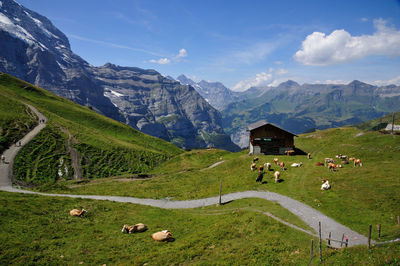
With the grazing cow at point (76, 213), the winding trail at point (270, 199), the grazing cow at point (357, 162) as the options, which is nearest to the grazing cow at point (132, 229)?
the grazing cow at point (76, 213)

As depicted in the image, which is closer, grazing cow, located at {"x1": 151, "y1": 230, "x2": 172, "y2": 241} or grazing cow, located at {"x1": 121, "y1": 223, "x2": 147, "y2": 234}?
grazing cow, located at {"x1": 151, "y1": 230, "x2": 172, "y2": 241}

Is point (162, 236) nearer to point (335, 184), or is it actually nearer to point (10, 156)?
point (335, 184)

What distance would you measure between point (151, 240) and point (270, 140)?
5310cm

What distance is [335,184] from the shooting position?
1350 inches

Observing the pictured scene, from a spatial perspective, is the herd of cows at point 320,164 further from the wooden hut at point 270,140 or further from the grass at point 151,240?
the wooden hut at point 270,140

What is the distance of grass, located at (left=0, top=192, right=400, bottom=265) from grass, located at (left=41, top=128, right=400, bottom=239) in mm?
7686

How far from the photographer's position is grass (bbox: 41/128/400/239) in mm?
25594

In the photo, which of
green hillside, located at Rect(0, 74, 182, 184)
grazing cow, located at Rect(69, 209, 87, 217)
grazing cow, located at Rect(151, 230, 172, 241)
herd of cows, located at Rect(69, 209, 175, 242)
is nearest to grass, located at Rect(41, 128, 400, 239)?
green hillside, located at Rect(0, 74, 182, 184)

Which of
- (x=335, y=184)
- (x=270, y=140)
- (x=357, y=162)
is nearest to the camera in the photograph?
(x=335, y=184)

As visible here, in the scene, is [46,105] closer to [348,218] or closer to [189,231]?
[189,231]

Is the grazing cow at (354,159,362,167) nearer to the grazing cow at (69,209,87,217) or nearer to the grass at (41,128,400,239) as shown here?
the grass at (41,128,400,239)

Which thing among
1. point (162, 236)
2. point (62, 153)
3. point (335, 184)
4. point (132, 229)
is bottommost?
point (132, 229)

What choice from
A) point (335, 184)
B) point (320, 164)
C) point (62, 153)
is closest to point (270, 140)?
point (320, 164)

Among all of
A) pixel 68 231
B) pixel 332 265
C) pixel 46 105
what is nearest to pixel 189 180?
pixel 68 231
